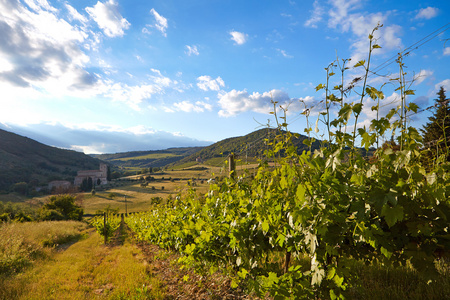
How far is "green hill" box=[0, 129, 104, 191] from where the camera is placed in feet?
285

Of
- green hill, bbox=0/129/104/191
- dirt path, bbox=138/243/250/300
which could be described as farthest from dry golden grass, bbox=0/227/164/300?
green hill, bbox=0/129/104/191

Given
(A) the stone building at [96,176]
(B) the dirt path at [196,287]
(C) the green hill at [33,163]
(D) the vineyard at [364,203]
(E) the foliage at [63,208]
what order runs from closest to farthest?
1. (D) the vineyard at [364,203]
2. (B) the dirt path at [196,287]
3. (E) the foliage at [63,208]
4. (C) the green hill at [33,163]
5. (A) the stone building at [96,176]

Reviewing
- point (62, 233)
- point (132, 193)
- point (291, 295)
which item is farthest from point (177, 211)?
point (132, 193)

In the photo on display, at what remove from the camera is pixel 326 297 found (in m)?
1.95

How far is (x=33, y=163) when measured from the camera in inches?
4235

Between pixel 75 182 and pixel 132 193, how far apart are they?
36.8 meters

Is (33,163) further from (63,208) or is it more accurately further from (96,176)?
(63,208)

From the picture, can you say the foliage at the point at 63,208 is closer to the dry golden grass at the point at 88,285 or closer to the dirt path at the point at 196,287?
the dry golden grass at the point at 88,285

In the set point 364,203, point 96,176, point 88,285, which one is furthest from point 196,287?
point 96,176

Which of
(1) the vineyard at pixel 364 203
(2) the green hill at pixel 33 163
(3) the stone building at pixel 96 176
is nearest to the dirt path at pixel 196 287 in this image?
(1) the vineyard at pixel 364 203

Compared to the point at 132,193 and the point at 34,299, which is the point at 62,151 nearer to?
the point at 132,193

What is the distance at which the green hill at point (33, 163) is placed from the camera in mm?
86988

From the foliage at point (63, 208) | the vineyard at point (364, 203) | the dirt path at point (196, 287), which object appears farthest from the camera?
the foliage at point (63, 208)

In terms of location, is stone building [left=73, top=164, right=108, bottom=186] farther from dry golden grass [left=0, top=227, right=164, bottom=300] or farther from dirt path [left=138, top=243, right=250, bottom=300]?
dirt path [left=138, top=243, right=250, bottom=300]
